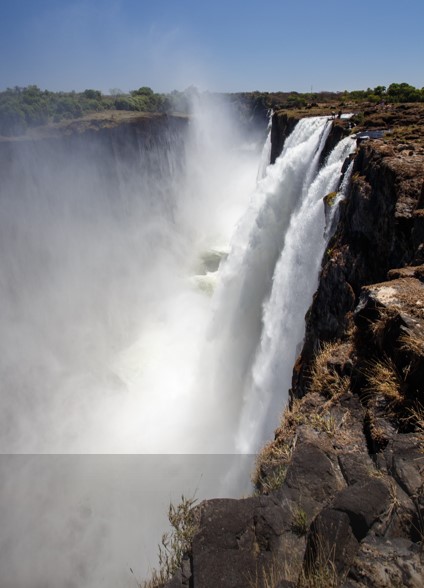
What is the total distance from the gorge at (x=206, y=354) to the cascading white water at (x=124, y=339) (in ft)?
0.35

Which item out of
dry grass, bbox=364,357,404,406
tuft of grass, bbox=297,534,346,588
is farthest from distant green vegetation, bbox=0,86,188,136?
tuft of grass, bbox=297,534,346,588

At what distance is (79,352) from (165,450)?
1146 cm

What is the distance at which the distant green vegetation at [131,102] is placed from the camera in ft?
99.4

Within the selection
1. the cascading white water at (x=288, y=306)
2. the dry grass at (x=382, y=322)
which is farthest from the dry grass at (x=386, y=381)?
the cascading white water at (x=288, y=306)

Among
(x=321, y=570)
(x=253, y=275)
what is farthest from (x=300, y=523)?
(x=253, y=275)

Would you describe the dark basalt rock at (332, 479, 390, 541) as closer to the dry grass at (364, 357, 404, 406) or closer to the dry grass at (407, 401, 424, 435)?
the dry grass at (407, 401, 424, 435)

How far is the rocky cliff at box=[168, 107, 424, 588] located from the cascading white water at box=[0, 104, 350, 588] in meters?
5.47

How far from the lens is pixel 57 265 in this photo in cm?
2948

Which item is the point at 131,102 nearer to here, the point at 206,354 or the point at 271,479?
the point at 206,354

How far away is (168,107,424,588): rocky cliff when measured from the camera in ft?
9.69

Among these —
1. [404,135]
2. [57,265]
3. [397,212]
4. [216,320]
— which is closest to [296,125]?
[404,135]

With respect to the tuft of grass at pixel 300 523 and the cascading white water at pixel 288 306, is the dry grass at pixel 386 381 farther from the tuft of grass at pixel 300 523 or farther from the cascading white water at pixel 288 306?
the cascading white water at pixel 288 306

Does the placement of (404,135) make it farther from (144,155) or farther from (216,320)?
(144,155)

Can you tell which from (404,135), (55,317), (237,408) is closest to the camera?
(404,135)
